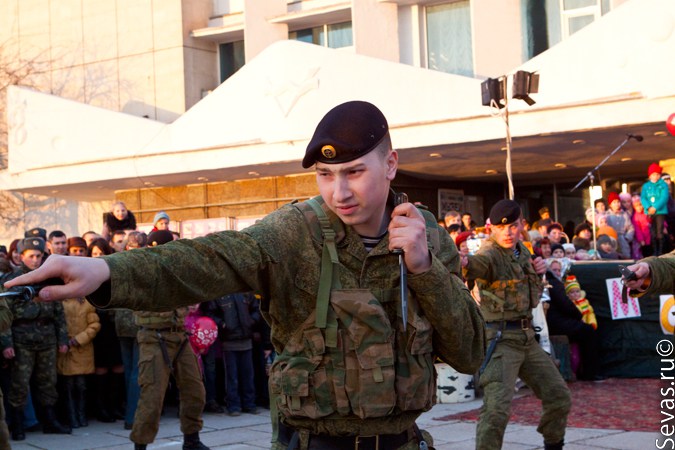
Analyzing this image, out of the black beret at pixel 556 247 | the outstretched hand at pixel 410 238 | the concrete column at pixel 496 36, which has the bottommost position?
the outstretched hand at pixel 410 238

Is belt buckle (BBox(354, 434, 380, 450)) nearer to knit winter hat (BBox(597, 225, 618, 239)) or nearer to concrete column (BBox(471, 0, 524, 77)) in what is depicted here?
knit winter hat (BBox(597, 225, 618, 239))

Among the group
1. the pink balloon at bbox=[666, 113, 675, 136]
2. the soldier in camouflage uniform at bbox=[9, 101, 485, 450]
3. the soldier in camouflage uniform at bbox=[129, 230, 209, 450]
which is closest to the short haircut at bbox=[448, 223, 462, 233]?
the pink balloon at bbox=[666, 113, 675, 136]

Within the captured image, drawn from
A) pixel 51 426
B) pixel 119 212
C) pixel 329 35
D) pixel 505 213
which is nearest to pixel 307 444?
pixel 505 213

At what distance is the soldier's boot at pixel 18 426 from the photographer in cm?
967

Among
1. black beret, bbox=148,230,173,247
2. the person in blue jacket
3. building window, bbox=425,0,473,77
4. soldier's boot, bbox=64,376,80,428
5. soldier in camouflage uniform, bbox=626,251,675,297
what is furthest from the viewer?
building window, bbox=425,0,473,77

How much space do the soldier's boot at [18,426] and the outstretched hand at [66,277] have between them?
7.84 meters

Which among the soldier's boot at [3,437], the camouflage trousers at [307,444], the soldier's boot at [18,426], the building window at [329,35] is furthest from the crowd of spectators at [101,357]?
the building window at [329,35]

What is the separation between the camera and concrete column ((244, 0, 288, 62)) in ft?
86.3

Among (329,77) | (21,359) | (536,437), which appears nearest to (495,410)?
(536,437)

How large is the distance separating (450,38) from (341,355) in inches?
858

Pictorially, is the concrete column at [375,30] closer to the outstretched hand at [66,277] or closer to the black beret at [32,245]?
the black beret at [32,245]

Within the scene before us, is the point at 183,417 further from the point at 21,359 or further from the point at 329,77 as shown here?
the point at 329,77

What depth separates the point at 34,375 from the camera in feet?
33.0

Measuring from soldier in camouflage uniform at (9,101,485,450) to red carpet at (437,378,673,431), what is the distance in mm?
6505
